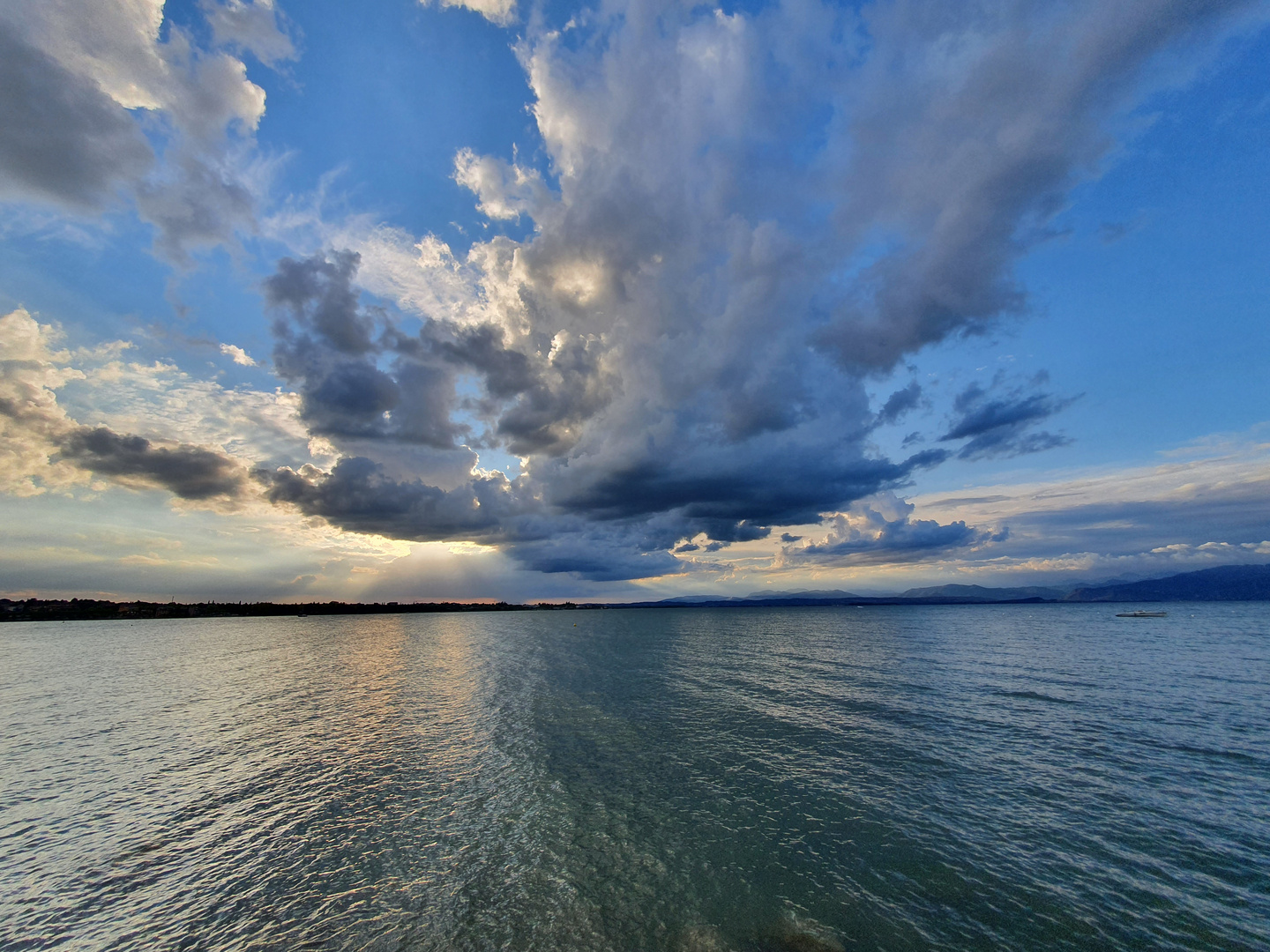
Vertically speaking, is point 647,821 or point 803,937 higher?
point 647,821

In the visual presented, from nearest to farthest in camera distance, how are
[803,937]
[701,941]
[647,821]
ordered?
1. [701,941]
2. [803,937]
3. [647,821]

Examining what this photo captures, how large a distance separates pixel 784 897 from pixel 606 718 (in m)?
26.3

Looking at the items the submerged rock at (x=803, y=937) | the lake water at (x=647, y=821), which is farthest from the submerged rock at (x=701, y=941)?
the submerged rock at (x=803, y=937)

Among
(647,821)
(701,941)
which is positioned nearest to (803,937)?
(701,941)

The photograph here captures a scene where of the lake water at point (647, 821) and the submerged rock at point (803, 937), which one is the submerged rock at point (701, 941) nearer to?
the lake water at point (647, 821)

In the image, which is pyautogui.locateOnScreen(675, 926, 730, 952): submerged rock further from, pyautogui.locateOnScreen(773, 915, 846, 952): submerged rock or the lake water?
pyautogui.locateOnScreen(773, 915, 846, 952): submerged rock

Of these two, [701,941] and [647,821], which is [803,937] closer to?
[701,941]

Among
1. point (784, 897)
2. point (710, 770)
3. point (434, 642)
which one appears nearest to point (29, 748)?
point (710, 770)

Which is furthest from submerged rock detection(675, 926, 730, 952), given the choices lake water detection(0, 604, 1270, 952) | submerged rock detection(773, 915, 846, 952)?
submerged rock detection(773, 915, 846, 952)

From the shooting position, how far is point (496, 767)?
30.1 m

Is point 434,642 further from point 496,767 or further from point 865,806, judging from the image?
point 865,806

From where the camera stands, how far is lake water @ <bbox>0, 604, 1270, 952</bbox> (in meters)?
16.1

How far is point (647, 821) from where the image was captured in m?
23.1

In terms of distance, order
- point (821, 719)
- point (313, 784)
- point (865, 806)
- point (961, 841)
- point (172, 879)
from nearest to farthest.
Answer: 1. point (172, 879)
2. point (961, 841)
3. point (865, 806)
4. point (313, 784)
5. point (821, 719)
